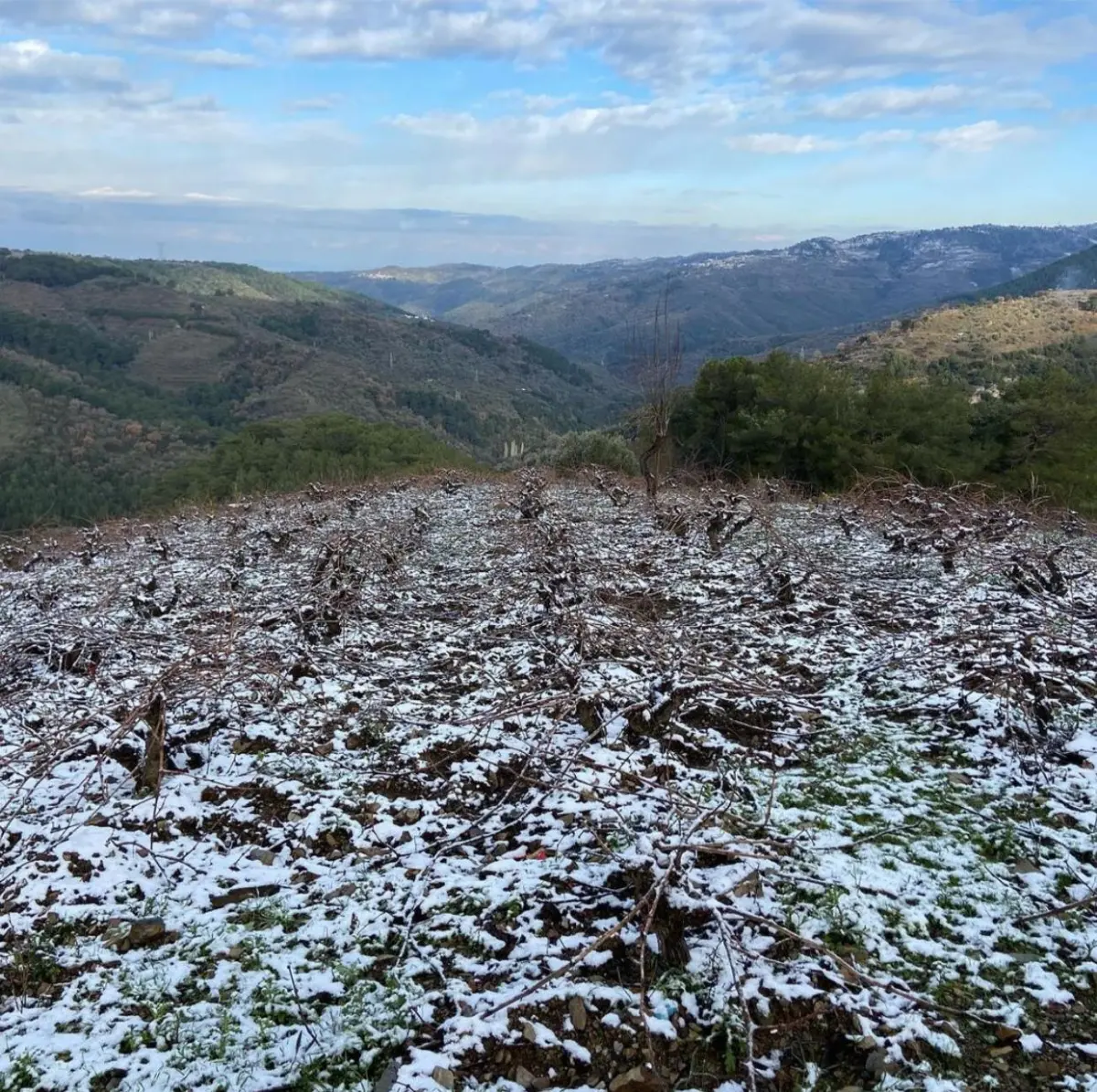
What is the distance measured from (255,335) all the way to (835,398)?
12161 centimetres

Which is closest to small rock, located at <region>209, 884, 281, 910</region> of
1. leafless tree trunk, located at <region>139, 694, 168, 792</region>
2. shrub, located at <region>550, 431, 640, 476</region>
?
leafless tree trunk, located at <region>139, 694, 168, 792</region>

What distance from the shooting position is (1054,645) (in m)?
4.92

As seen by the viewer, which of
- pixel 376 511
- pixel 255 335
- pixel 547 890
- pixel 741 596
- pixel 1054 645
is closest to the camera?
pixel 547 890

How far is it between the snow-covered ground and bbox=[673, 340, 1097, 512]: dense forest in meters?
11.2

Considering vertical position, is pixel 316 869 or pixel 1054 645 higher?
pixel 1054 645

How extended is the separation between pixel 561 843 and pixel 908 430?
1769 centimetres

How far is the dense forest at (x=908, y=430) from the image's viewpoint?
53.1 ft

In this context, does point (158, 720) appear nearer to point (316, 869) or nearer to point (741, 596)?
point (316, 869)

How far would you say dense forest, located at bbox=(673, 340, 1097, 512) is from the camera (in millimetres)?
16172

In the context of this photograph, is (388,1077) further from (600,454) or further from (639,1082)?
(600,454)

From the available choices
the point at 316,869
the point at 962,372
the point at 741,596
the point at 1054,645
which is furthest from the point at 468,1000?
the point at 962,372

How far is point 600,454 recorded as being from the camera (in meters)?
23.2

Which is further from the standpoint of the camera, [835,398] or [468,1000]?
[835,398]

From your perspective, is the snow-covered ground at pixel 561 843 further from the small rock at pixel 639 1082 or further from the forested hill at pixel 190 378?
the forested hill at pixel 190 378
